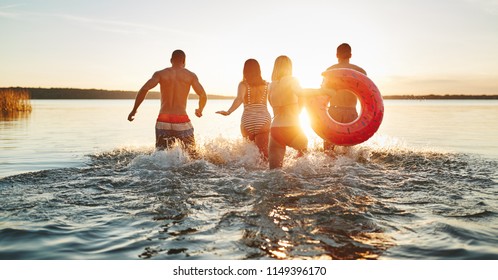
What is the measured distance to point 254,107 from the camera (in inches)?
308

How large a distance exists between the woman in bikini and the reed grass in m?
27.5

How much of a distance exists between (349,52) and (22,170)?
7.39m

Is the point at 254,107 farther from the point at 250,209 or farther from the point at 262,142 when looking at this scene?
the point at 250,209

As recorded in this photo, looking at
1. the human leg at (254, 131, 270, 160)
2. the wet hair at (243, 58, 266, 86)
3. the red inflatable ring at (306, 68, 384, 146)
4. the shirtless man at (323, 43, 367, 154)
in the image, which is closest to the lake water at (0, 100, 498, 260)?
the human leg at (254, 131, 270, 160)

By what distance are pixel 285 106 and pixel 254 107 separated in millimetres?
1543

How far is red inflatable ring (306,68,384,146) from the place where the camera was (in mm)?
6598

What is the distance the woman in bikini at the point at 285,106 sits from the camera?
6.27 m

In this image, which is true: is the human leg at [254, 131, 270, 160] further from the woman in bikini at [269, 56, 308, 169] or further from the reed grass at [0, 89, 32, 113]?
the reed grass at [0, 89, 32, 113]

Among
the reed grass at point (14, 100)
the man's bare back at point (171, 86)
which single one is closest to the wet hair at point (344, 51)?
the man's bare back at point (171, 86)

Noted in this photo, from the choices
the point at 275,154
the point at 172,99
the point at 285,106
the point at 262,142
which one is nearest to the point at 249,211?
the point at 275,154

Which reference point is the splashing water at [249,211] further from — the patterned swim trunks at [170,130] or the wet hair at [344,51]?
the wet hair at [344,51]

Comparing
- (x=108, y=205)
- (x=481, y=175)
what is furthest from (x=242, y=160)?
(x=481, y=175)

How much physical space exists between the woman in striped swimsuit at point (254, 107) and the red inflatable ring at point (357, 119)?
126cm
